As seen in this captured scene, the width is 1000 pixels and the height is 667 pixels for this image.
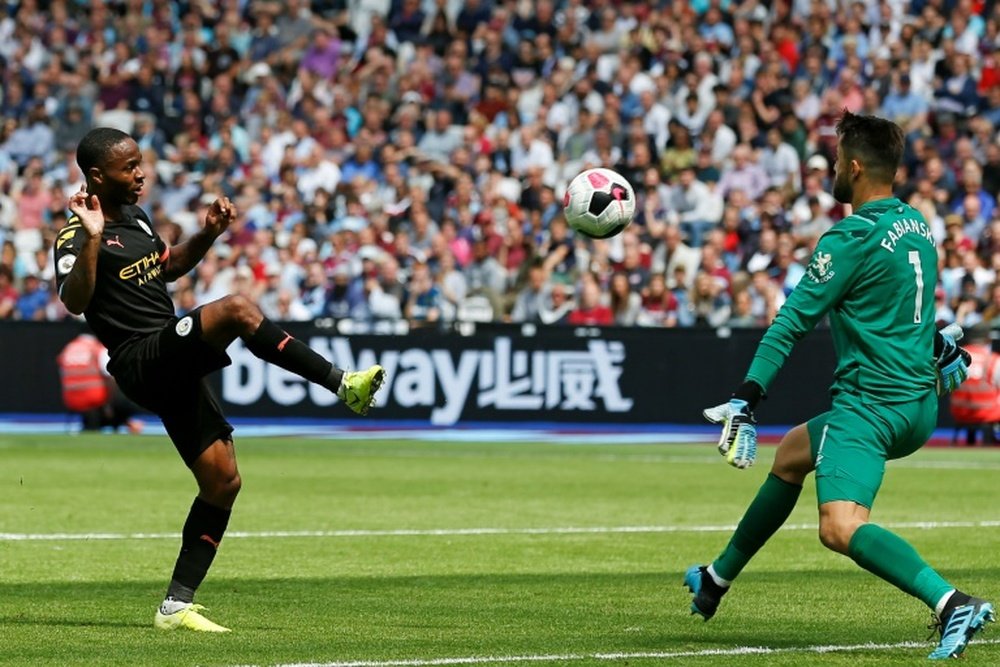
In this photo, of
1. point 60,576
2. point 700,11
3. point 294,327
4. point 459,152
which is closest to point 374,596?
point 60,576

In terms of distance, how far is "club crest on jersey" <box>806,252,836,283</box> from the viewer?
287 inches

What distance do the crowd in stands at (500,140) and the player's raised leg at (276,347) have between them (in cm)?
1538

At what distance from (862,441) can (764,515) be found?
33.3 inches

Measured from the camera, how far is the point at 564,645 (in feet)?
25.0

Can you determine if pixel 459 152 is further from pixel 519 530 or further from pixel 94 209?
pixel 94 209

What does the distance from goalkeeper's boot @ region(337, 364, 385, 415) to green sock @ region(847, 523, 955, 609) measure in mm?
2111

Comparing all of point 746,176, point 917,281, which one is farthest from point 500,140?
point 917,281

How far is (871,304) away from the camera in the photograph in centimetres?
736

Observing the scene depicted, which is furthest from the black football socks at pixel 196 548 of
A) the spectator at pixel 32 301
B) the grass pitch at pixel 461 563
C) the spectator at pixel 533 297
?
the spectator at pixel 32 301

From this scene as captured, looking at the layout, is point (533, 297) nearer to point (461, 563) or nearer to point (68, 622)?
point (461, 563)

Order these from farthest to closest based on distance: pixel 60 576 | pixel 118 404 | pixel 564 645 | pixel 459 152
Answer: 1. pixel 459 152
2. pixel 118 404
3. pixel 60 576
4. pixel 564 645

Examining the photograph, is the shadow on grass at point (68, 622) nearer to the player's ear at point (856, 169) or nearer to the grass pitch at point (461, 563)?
the grass pitch at point (461, 563)

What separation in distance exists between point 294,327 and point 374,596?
48.0 ft

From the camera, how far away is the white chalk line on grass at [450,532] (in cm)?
1237
